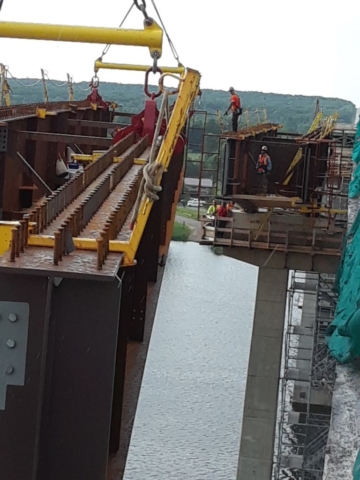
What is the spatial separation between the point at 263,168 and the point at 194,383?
55.5 ft

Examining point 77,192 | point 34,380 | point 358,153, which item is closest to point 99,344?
point 34,380

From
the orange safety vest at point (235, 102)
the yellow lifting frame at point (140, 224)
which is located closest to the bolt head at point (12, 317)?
the yellow lifting frame at point (140, 224)

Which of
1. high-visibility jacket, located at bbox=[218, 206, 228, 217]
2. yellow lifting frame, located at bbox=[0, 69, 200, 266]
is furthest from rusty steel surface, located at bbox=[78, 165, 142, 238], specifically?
high-visibility jacket, located at bbox=[218, 206, 228, 217]

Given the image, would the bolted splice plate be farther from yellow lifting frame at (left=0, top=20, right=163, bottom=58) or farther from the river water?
the river water

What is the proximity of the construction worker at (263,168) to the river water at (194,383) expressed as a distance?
425 inches

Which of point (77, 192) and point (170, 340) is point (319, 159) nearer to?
point (77, 192)

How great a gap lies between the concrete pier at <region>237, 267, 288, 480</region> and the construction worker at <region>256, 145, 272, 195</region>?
2.30m

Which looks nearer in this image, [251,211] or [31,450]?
[31,450]

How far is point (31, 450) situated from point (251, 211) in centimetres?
1871

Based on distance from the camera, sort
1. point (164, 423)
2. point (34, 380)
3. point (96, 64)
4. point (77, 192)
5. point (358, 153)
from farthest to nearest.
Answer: point (164, 423) → point (358, 153) → point (96, 64) → point (77, 192) → point (34, 380)

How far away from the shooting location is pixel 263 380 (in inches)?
809

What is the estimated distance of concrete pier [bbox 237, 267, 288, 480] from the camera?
19594 mm

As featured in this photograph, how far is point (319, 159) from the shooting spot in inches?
750

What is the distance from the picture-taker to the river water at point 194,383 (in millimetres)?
27266
